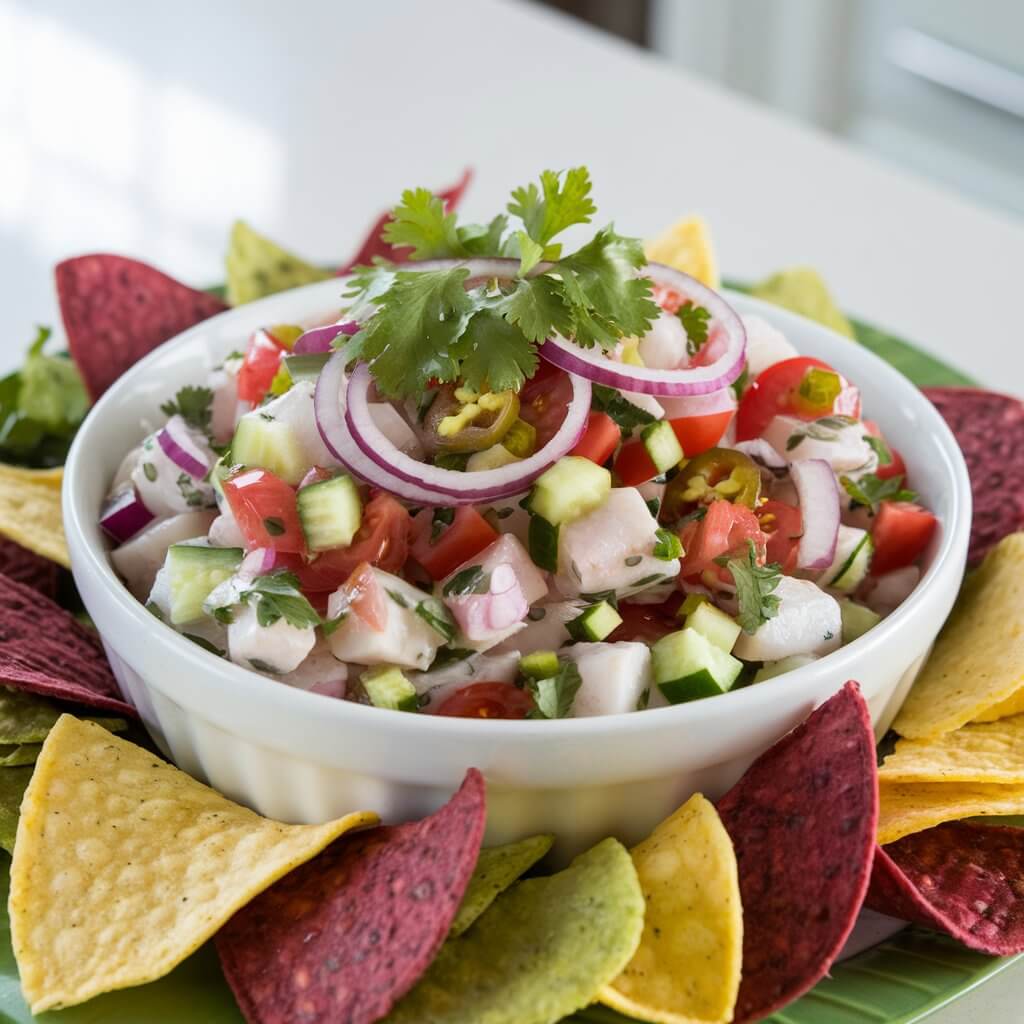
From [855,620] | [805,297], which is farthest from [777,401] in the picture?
[805,297]

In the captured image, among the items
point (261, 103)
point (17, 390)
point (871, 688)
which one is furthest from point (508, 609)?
point (261, 103)

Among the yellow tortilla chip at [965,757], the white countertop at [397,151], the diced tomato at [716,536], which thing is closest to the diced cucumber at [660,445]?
the diced tomato at [716,536]

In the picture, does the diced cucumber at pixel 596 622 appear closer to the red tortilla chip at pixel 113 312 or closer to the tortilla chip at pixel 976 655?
the tortilla chip at pixel 976 655

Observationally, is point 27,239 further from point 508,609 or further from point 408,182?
point 508,609

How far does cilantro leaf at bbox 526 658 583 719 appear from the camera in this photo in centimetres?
238

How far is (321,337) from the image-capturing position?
2.79 meters

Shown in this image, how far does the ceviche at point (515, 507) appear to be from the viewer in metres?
2.42

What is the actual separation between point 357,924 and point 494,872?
0.23m

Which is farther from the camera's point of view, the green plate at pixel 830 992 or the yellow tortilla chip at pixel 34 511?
the yellow tortilla chip at pixel 34 511

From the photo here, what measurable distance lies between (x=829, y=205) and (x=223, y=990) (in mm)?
3728

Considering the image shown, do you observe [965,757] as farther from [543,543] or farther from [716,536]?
[543,543]

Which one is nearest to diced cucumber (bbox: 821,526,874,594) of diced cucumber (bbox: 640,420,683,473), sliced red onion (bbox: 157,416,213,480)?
diced cucumber (bbox: 640,420,683,473)

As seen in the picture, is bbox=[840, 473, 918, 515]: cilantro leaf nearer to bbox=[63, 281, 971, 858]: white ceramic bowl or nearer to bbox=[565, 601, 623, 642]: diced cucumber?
bbox=[63, 281, 971, 858]: white ceramic bowl

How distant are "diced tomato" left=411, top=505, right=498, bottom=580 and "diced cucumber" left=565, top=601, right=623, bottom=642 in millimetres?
199
